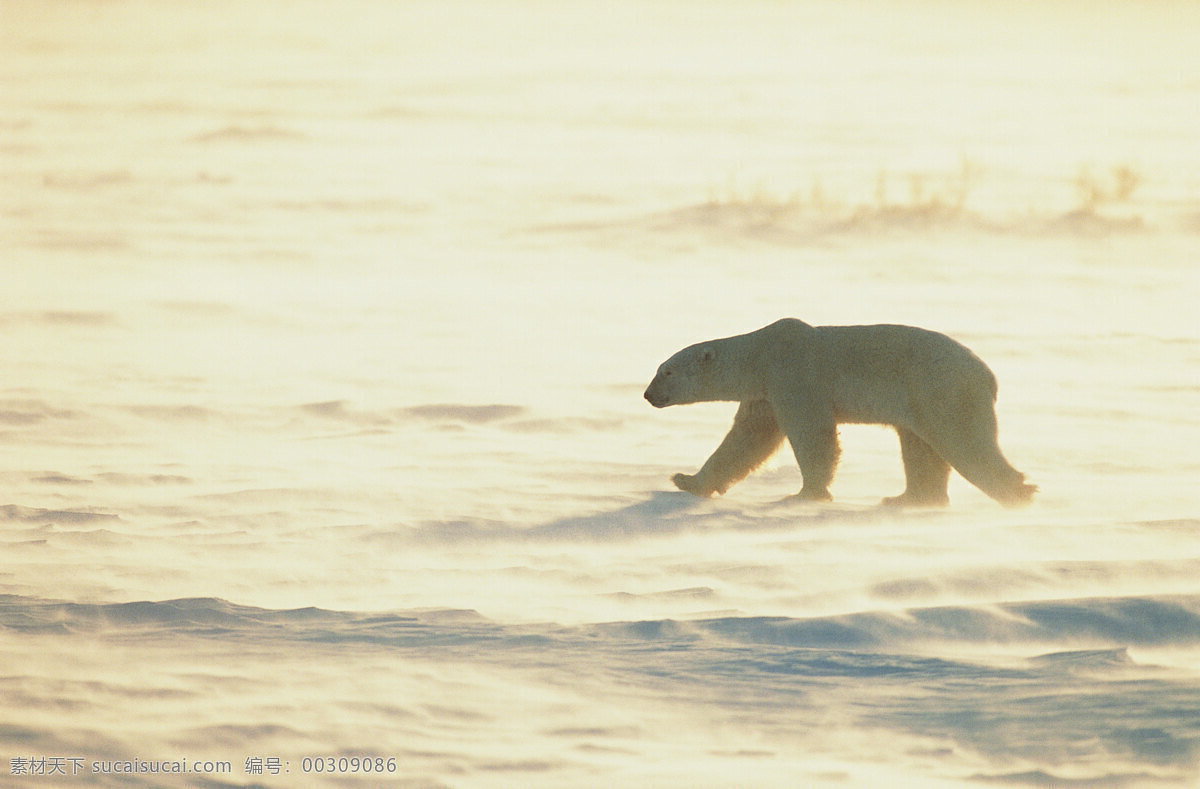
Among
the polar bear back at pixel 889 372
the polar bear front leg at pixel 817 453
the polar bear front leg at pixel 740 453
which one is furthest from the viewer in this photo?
the polar bear front leg at pixel 740 453

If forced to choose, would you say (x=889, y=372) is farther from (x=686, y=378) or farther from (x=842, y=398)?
(x=686, y=378)

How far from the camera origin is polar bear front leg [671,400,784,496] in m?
8.79

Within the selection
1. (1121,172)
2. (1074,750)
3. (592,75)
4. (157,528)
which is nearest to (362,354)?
Answer: (157,528)

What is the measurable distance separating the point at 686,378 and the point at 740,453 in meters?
0.51

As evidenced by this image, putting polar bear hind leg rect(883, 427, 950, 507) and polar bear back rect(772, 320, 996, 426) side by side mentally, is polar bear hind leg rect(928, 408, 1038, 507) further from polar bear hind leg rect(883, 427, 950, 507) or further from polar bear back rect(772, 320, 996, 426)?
polar bear hind leg rect(883, 427, 950, 507)

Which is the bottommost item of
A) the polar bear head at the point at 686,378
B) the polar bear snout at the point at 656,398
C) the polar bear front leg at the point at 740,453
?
the polar bear front leg at the point at 740,453

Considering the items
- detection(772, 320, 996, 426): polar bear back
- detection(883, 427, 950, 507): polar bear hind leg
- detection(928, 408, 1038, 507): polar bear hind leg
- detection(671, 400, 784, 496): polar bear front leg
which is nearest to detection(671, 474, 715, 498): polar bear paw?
detection(671, 400, 784, 496): polar bear front leg

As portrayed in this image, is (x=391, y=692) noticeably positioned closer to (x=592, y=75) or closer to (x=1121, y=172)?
(x=1121, y=172)

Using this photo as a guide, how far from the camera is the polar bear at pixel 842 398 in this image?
808 cm

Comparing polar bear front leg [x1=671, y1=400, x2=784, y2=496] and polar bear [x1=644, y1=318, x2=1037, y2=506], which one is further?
polar bear front leg [x1=671, y1=400, x2=784, y2=496]

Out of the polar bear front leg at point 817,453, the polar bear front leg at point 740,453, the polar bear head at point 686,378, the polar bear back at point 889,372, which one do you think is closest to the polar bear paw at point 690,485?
the polar bear front leg at point 740,453

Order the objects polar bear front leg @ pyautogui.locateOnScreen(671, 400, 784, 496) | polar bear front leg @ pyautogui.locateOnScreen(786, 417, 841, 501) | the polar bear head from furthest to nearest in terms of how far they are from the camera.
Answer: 1. the polar bear head
2. polar bear front leg @ pyautogui.locateOnScreen(671, 400, 784, 496)
3. polar bear front leg @ pyautogui.locateOnScreen(786, 417, 841, 501)

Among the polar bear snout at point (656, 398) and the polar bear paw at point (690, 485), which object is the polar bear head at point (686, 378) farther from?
the polar bear paw at point (690, 485)

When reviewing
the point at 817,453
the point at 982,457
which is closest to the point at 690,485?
the point at 817,453
